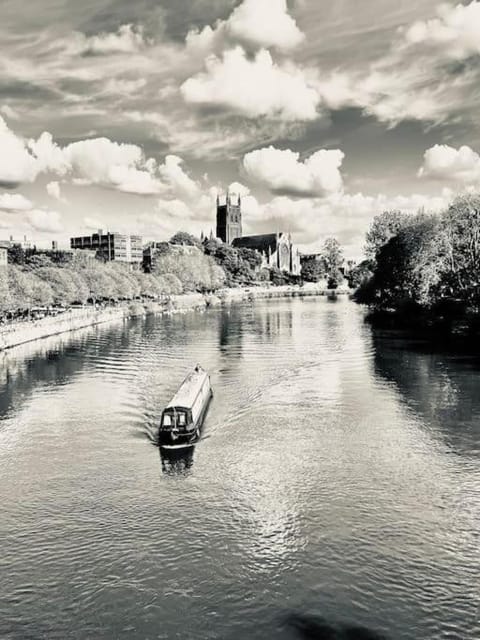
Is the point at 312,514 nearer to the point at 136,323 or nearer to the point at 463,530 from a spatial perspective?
the point at 463,530

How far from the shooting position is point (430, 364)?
67938 millimetres

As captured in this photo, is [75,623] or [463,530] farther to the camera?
[463,530]

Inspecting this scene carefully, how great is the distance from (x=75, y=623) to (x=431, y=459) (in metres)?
23.7

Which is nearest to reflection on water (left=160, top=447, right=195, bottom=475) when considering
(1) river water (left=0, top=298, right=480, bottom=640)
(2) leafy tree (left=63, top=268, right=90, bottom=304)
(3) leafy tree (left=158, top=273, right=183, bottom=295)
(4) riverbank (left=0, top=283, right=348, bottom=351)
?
(1) river water (left=0, top=298, right=480, bottom=640)

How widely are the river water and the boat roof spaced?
2.62 meters

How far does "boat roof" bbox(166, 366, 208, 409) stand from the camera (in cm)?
4119

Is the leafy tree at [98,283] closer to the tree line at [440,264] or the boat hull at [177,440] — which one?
the tree line at [440,264]

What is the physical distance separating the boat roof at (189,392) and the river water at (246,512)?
2.62 m

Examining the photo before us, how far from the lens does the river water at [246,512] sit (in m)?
21.6

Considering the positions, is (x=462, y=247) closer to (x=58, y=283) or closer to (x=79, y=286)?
(x=58, y=283)

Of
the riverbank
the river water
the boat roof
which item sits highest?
the riverbank

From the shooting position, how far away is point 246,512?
29156 mm

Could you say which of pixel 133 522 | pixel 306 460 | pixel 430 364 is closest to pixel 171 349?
pixel 430 364

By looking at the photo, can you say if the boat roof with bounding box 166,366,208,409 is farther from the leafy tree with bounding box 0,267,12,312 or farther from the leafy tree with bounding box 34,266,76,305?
the leafy tree with bounding box 34,266,76,305
